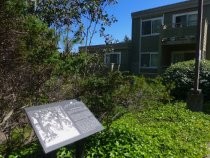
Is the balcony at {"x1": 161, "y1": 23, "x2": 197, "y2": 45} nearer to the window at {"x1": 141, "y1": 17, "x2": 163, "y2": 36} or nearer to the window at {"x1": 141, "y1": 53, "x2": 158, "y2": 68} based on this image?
the window at {"x1": 141, "y1": 17, "x2": 163, "y2": 36}

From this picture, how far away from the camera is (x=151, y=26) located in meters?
34.7

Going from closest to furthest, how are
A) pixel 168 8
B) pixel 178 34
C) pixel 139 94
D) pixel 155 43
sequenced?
pixel 139 94 → pixel 178 34 → pixel 168 8 → pixel 155 43

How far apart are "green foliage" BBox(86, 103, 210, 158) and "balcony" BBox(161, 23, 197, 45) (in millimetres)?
17666

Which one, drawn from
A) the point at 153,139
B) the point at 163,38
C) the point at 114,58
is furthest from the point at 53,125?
the point at 114,58

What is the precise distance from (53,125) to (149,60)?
30.0 meters

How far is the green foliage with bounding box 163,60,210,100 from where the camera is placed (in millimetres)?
18125

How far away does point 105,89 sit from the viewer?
31.2 feet

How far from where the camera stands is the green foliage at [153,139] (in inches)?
272

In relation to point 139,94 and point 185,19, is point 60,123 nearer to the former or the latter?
point 139,94

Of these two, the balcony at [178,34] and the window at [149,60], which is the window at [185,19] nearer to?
the balcony at [178,34]

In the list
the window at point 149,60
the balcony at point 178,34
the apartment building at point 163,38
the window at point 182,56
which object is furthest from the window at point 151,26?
the window at point 182,56

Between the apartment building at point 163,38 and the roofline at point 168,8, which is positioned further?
the roofline at point 168,8

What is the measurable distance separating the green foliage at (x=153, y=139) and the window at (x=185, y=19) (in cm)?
1943

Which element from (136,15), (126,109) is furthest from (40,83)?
(136,15)
